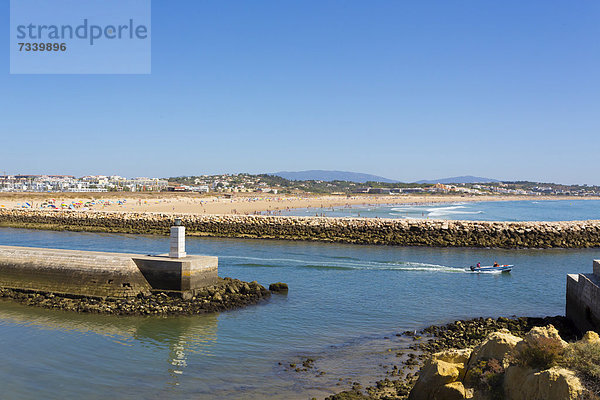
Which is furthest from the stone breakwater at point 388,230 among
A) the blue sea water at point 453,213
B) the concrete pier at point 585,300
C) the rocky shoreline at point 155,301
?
the concrete pier at point 585,300

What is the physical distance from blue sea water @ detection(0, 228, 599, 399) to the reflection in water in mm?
33

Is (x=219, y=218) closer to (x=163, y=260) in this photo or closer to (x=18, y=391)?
(x=163, y=260)

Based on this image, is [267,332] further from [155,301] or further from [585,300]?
[585,300]

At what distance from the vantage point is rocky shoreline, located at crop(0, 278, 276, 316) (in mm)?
16734

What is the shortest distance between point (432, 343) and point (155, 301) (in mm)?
9347

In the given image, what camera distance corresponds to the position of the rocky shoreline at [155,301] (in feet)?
54.9

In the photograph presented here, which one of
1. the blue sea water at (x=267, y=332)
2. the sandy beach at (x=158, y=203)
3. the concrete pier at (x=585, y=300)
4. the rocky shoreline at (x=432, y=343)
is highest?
the sandy beach at (x=158, y=203)

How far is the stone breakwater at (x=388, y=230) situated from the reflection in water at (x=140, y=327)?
79.0 ft

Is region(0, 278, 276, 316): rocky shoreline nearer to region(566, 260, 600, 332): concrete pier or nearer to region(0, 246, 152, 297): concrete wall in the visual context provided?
region(0, 246, 152, 297): concrete wall

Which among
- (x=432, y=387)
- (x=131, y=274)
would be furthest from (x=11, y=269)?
(x=432, y=387)

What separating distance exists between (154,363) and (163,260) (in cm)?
594

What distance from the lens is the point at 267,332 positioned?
14953 mm

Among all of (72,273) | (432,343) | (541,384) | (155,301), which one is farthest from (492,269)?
(541,384)

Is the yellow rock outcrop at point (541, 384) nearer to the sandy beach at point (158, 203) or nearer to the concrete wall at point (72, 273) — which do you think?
the concrete wall at point (72, 273)
